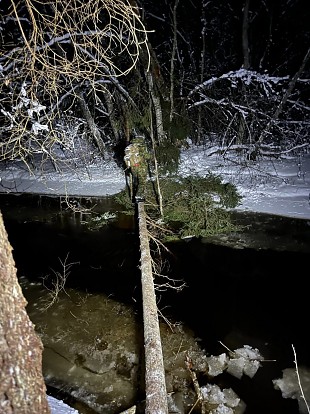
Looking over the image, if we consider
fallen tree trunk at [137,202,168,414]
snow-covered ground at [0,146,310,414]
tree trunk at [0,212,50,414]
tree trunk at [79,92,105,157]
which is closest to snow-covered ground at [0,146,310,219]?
snow-covered ground at [0,146,310,414]

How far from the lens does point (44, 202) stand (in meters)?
10.4

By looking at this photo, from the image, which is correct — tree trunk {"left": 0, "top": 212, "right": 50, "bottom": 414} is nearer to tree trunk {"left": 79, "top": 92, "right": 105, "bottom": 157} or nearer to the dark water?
the dark water

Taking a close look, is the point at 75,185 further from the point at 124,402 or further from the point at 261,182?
the point at 124,402

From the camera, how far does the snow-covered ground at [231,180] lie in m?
8.96

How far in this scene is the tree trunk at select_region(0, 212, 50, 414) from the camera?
5.47 feet

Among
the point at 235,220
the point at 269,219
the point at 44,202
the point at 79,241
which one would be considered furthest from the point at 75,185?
the point at 269,219

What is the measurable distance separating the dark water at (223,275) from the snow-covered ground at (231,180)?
103cm

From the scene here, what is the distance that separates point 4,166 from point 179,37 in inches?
468

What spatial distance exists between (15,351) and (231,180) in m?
9.73

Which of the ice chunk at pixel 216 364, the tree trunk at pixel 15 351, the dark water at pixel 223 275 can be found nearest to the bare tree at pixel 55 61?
the tree trunk at pixel 15 351

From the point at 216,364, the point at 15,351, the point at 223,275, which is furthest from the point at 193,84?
the point at 15,351

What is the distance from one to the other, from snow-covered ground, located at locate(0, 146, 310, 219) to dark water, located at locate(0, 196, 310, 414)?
1.03m

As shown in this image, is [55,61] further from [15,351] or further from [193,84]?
[193,84]

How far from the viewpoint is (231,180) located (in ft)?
35.0
